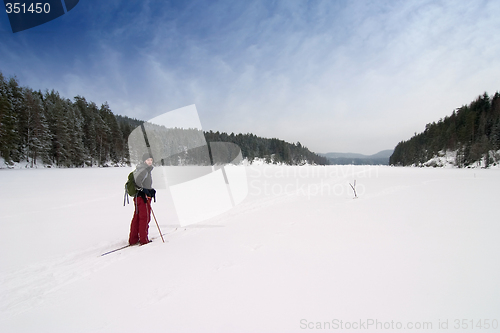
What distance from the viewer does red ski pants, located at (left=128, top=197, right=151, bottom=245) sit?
4875 millimetres

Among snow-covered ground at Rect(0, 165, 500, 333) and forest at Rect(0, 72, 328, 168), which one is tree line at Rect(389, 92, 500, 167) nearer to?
snow-covered ground at Rect(0, 165, 500, 333)

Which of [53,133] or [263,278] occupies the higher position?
[53,133]

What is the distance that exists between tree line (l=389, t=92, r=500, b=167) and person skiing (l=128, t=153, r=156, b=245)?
236ft

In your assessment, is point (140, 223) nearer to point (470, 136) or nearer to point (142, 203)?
point (142, 203)

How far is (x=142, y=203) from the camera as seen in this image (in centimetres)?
498

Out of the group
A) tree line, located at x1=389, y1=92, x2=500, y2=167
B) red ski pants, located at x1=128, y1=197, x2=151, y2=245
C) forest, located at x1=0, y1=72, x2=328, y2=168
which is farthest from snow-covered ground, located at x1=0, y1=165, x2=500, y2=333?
tree line, located at x1=389, y1=92, x2=500, y2=167

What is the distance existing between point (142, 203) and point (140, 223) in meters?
0.50

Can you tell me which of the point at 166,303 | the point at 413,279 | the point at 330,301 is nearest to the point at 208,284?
the point at 166,303

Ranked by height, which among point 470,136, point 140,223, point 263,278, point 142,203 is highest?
point 142,203

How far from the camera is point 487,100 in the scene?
64.9m

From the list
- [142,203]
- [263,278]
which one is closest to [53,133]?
[142,203]

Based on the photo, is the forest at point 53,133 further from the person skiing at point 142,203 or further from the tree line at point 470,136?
the tree line at point 470,136

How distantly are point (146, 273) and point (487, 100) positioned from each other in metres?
105

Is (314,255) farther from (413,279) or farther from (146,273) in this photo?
(146,273)
